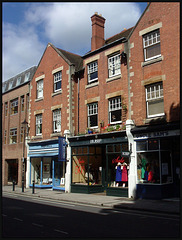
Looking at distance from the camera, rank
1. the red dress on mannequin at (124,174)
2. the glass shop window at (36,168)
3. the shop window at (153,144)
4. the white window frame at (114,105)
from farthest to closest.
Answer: the glass shop window at (36,168) → the white window frame at (114,105) → the red dress on mannequin at (124,174) → the shop window at (153,144)

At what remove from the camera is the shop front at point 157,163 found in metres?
15.4

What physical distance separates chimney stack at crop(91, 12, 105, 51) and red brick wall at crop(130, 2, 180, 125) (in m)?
4.63

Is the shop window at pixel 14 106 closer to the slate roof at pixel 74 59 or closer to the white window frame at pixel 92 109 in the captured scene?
the slate roof at pixel 74 59

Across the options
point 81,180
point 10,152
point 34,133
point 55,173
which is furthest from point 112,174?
point 10,152

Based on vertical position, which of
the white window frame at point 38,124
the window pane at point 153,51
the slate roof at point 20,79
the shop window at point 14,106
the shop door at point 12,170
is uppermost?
the slate roof at point 20,79

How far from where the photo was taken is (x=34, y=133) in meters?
26.0

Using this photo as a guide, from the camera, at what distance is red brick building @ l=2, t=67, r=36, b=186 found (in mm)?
28781

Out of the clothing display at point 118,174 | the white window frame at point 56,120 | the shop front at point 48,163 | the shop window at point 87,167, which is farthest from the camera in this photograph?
the white window frame at point 56,120

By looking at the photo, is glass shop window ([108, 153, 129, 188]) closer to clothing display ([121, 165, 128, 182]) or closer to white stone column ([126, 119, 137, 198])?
clothing display ([121, 165, 128, 182])

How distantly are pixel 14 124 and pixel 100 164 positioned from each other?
1383 cm

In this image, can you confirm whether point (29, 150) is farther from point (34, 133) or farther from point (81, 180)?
point (81, 180)

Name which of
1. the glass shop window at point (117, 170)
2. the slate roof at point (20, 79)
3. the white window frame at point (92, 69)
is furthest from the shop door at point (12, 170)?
the glass shop window at point (117, 170)

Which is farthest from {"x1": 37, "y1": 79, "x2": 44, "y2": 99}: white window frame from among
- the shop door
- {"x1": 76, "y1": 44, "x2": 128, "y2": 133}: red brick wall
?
the shop door

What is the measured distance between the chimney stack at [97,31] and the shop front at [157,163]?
29.3ft
